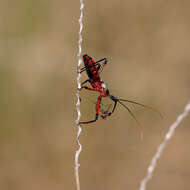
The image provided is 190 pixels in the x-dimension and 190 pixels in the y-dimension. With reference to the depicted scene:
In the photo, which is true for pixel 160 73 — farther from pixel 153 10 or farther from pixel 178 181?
pixel 178 181

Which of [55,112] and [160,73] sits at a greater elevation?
[160,73]

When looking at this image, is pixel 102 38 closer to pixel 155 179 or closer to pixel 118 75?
pixel 118 75

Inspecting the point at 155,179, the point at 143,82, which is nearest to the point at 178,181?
the point at 155,179

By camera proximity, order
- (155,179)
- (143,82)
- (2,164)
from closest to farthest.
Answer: (2,164), (155,179), (143,82)

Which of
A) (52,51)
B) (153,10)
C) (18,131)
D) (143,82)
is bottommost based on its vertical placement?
(18,131)

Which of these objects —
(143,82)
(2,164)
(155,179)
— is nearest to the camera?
(2,164)

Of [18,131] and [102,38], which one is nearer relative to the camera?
[18,131]

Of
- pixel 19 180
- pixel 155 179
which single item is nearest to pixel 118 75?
pixel 155 179
